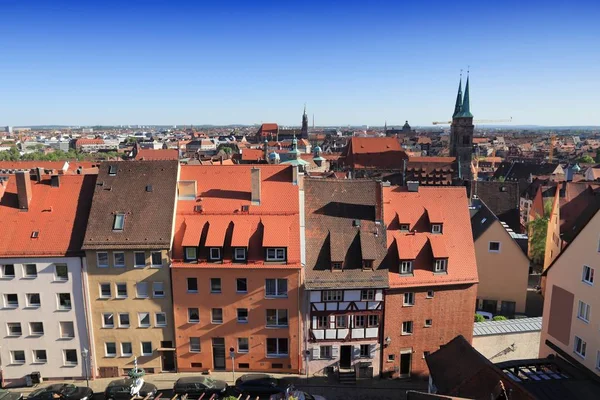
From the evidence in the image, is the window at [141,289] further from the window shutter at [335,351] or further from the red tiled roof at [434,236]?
the red tiled roof at [434,236]

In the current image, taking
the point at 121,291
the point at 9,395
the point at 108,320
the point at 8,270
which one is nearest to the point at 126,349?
the point at 108,320

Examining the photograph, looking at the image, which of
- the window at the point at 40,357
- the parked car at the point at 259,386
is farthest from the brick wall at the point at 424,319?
the window at the point at 40,357

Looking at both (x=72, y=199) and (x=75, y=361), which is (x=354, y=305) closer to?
(x=75, y=361)

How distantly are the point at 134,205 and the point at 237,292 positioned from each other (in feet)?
34.2

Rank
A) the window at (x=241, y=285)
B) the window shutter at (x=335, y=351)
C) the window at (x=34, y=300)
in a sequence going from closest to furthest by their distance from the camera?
the window at (x=241, y=285), the window at (x=34, y=300), the window shutter at (x=335, y=351)

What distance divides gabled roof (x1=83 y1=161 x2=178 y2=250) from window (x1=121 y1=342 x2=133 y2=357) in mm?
7518

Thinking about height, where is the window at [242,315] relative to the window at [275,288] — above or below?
below

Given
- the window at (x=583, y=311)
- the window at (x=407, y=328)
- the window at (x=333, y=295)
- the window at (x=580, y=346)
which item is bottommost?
the window at (x=407, y=328)

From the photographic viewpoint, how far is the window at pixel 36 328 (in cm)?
3319

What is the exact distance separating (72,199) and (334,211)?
20627 millimetres

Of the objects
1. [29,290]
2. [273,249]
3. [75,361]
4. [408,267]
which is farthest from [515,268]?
[29,290]

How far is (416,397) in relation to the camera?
60.9 ft

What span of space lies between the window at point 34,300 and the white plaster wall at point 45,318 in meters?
0.25

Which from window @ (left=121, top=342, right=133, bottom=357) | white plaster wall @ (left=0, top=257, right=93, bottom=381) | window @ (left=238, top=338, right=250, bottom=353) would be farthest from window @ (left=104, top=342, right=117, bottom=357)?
window @ (left=238, top=338, right=250, bottom=353)
